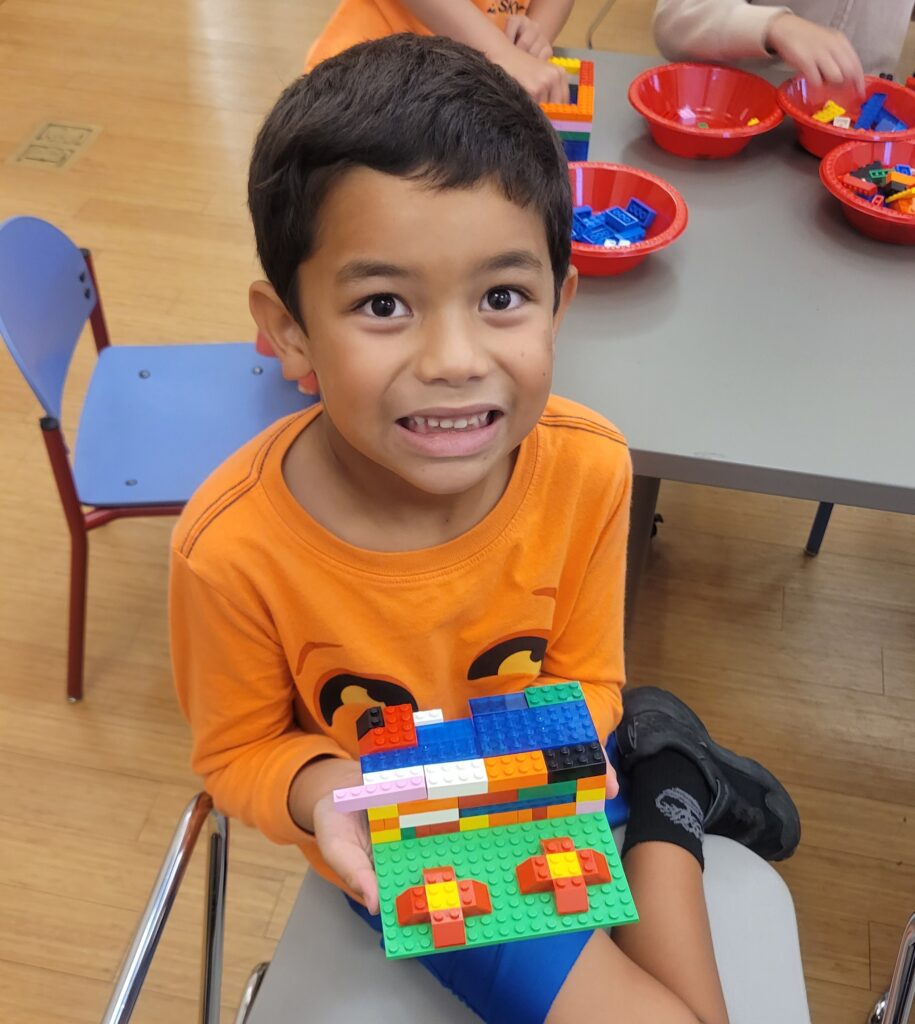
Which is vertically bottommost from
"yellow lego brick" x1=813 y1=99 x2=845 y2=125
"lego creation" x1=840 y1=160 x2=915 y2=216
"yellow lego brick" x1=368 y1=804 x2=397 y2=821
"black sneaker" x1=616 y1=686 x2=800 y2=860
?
"black sneaker" x1=616 y1=686 x2=800 y2=860

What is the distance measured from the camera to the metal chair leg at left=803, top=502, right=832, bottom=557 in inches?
67.2

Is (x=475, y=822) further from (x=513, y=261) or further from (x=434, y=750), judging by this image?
(x=513, y=261)

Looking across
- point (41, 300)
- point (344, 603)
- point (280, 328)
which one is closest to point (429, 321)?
point (280, 328)

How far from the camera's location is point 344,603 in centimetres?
78

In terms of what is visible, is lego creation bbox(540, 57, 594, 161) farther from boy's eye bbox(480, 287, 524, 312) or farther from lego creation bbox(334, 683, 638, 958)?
lego creation bbox(334, 683, 638, 958)

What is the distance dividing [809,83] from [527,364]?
859mm

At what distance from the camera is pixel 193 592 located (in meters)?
0.77

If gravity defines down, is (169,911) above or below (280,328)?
below

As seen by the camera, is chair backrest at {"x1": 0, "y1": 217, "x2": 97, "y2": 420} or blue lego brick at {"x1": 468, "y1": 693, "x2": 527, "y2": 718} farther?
chair backrest at {"x1": 0, "y1": 217, "x2": 97, "y2": 420}

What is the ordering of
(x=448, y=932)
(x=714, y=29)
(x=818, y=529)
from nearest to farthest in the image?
(x=448, y=932), (x=714, y=29), (x=818, y=529)

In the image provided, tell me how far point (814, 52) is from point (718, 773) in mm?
871

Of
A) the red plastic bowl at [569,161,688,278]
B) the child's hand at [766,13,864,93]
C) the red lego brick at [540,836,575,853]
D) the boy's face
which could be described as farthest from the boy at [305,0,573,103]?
the red lego brick at [540,836,575,853]

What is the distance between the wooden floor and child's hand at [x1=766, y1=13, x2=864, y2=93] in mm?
791

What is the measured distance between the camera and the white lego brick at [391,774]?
627 millimetres
